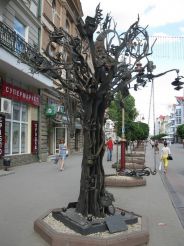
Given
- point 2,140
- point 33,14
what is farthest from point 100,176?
point 33,14

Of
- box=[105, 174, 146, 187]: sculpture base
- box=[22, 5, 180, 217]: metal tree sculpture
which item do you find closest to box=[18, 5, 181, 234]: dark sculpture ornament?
box=[22, 5, 180, 217]: metal tree sculpture

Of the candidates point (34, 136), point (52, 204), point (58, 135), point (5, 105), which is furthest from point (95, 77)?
point (58, 135)

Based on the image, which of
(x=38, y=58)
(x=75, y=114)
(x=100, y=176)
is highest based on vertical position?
(x=38, y=58)

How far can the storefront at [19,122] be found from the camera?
19.4m

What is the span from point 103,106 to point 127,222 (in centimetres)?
212

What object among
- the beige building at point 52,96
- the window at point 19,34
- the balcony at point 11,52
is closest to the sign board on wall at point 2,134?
the balcony at point 11,52

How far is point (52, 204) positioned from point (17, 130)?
12.5 meters

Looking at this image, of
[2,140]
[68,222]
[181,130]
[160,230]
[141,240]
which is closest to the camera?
[141,240]

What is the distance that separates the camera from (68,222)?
270 inches

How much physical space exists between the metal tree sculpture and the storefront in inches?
460

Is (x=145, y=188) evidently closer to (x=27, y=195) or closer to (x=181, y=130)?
(x=27, y=195)

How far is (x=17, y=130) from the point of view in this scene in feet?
Answer: 71.8

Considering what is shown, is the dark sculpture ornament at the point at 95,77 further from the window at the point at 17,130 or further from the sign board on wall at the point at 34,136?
the sign board on wall at the point at 34,136

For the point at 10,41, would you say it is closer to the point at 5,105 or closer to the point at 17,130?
the point at 5,105
